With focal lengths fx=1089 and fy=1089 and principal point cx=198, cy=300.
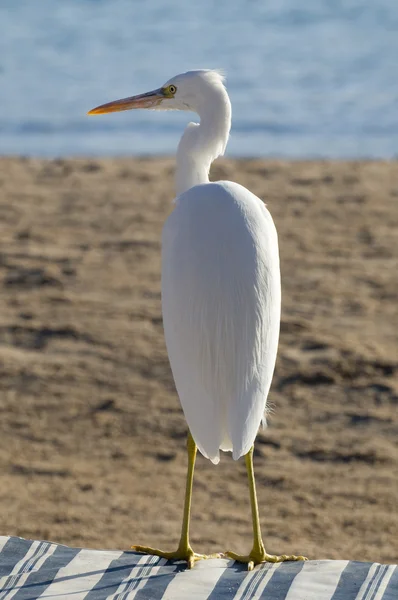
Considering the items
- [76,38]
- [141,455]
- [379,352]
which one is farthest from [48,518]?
[76,38]

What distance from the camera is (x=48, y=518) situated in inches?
172

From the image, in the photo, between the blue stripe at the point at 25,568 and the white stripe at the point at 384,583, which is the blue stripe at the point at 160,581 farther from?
the white stripe at the point at 384,583

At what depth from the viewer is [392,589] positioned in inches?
104

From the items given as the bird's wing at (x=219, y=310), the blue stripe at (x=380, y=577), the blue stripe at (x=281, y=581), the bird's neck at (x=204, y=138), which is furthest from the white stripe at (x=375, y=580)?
the bird's neck at (x=204, y=138)

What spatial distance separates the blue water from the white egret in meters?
7.89

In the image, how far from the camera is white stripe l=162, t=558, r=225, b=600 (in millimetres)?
2628

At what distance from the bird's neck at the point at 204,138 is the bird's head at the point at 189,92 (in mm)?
20

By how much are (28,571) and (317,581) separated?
722 millimetres

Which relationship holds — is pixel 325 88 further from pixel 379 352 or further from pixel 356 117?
pixel 379 352

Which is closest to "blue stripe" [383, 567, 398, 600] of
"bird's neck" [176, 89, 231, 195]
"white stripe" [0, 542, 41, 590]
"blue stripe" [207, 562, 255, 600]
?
"blue stripe" [207, 562, 255, 600]

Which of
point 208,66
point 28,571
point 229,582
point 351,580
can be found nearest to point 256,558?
point 229,582

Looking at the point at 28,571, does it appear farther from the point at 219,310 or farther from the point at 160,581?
the point at 219,310

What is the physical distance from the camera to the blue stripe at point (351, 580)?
2609mm

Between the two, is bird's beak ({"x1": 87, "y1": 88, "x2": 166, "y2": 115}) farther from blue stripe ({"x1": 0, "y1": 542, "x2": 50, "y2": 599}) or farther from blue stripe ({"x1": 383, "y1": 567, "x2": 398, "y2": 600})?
blue stripe ({"x1": 383, "y1": 567, "x2": 398, "y2": 600})
